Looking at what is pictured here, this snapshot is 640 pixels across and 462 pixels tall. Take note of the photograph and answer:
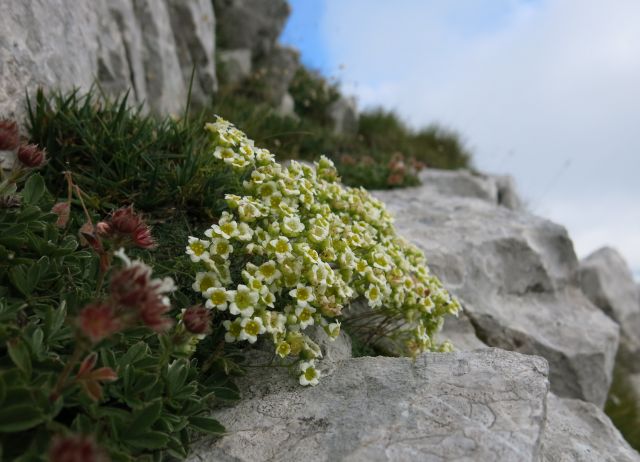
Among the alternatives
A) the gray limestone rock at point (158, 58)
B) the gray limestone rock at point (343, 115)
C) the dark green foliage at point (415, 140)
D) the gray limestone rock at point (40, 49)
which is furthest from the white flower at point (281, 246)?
the gray limestone rock at point (343, 115)

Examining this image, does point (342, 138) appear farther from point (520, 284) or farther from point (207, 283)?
point (207, 283)

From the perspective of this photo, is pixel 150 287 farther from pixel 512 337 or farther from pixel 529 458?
pixel 512 337

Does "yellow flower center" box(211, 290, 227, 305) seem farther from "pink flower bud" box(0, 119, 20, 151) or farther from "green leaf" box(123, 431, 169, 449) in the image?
"pink flower bud" box(0, 119, 20, 151)

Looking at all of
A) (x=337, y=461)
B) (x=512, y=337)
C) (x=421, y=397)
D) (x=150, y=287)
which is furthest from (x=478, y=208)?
(x=150, y=287)

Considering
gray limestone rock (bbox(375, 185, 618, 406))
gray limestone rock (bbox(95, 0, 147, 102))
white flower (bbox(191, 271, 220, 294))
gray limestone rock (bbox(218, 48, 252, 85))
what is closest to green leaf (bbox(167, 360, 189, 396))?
white flower (bbox(191, 271, 220, 294))

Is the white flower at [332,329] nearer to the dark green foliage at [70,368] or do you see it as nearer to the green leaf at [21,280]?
the dark green foliage at [70,368]
